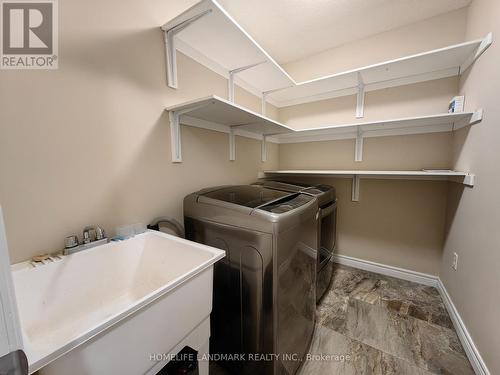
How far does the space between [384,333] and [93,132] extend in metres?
2.19

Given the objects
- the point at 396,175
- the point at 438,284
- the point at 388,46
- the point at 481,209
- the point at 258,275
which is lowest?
the point at 438,284

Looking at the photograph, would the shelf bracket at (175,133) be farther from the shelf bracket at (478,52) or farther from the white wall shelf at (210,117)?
the shelf bracket at (478,52)

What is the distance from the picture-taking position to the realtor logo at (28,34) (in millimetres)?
755

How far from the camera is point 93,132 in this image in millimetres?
949

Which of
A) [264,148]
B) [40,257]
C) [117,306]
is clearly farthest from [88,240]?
[264,148]

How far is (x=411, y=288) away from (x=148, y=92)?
2715 mm

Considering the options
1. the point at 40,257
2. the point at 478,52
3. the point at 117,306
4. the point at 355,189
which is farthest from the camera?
the point at 355,189

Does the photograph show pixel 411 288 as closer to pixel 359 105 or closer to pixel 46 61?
pixel 359 105

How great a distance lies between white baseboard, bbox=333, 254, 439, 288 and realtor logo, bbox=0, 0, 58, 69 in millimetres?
2804

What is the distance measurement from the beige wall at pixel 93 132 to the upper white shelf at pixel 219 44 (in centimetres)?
14

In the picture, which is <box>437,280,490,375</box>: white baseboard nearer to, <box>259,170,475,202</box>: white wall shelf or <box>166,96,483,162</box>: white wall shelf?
<box>259,170,475,202</box>: white wall shelf

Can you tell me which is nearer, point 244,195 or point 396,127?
point 244,195

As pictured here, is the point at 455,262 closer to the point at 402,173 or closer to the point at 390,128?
the point at 402,173

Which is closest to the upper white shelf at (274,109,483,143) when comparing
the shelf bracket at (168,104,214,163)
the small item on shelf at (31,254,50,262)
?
the shelf bracket at (168,104,214,163)
